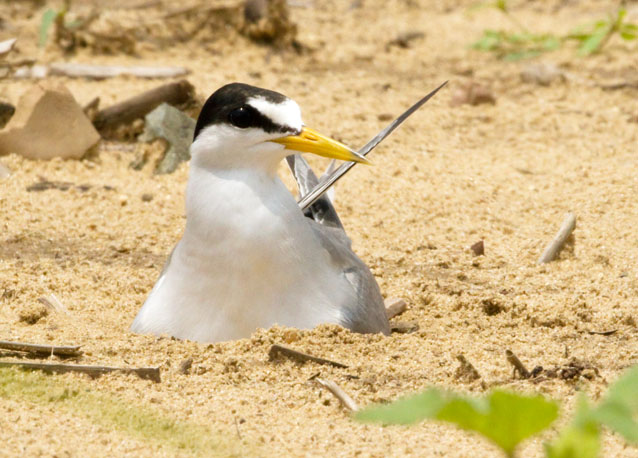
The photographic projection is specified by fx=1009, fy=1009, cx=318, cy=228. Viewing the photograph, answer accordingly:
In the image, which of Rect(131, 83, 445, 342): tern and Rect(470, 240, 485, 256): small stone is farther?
Rect(470, 240, 485, 256): small stone

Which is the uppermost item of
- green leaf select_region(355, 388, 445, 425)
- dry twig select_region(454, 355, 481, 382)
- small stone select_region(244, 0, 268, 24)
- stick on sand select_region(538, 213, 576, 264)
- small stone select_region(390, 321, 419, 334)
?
green leaf select_region(355, 388, 445, 425)

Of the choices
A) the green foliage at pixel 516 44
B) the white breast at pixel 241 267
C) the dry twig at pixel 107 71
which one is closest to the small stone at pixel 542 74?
the green foliage at pixel 516 44

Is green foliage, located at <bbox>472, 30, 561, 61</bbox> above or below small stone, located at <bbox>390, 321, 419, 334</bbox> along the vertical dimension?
below

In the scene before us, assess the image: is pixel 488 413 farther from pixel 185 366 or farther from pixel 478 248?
pixel 478 248

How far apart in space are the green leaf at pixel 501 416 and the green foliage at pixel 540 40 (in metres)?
6.52

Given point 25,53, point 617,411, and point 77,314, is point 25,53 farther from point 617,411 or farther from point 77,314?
point 617,411

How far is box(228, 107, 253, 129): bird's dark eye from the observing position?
3.43 m

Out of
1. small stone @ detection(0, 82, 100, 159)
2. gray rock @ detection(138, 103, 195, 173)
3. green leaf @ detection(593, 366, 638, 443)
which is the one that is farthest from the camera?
gray rock @ detection(138, 103, 195, 173)

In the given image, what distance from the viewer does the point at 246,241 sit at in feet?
11.3

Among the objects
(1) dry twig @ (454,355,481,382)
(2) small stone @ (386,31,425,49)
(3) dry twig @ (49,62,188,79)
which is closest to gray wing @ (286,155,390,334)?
(1) dry twig @ (454,355,481,382)

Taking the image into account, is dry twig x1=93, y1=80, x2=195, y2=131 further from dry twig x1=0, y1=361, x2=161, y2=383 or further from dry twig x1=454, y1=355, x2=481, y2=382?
dry twig x1=454, y1=355, x2=481, y2=382

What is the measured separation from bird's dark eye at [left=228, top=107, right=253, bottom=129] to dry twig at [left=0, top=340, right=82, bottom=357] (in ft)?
3.02

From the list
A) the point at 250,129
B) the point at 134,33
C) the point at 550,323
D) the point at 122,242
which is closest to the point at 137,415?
the point at 250,129

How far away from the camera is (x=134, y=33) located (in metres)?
8.02
